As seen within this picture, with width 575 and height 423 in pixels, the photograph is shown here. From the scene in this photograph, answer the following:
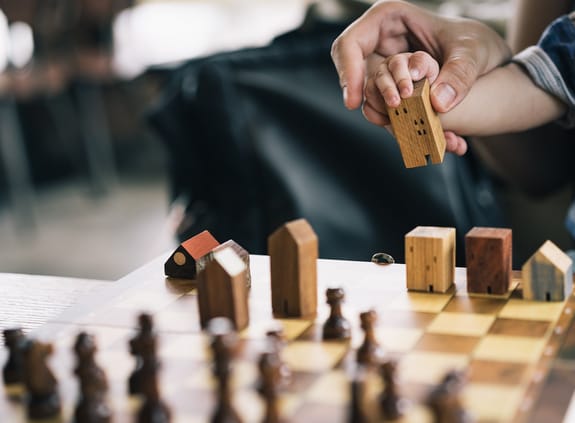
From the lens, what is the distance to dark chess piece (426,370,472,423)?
2.04 ft

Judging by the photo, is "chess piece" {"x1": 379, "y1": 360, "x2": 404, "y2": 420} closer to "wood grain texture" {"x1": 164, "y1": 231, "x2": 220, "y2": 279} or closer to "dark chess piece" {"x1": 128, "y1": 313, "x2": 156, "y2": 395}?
"dark chess piece" {"x1": 128, "y1": 313, "x2": 156, "y2": 395}

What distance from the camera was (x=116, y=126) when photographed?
18.9 feet

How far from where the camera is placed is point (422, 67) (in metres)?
1.10

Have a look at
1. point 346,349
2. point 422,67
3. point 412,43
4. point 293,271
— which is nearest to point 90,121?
point 412,43

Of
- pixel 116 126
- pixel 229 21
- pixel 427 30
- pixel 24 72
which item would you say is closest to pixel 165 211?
pixel 24 72

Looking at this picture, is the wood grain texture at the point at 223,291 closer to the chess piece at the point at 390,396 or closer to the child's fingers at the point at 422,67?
the chess piece at the point at 390,396

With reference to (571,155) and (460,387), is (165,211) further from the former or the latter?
(460,387)

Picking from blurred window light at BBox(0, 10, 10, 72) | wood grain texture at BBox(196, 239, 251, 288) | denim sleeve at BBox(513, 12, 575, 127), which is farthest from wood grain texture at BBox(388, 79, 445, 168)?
blurred window light at BBox(0, 10, 10, 72)

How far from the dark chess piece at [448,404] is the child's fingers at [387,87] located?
1.54 feet

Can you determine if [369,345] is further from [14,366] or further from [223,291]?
[14,366]

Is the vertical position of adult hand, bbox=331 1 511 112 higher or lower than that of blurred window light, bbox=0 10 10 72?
lower

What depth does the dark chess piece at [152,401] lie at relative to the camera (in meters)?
0.70

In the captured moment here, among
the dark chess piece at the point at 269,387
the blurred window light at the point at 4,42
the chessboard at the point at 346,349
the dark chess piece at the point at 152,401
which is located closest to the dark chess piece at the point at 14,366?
the chessboard at the point at 346,349

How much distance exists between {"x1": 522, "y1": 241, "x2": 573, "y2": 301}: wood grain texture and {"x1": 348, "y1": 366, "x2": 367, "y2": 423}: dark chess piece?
0.38 meters
